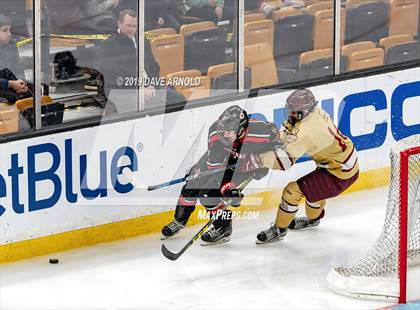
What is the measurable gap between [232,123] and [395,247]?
1.38m

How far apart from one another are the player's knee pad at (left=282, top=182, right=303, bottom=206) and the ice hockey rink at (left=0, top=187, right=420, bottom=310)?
11.3 inches

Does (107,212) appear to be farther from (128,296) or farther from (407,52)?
(407,52)

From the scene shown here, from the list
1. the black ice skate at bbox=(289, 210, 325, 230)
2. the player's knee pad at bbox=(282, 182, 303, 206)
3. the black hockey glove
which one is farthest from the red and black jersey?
the black ice skate at bbox=(289, 210, 325, 230)

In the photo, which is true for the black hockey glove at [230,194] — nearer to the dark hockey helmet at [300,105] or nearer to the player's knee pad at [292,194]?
the player's knee pad at [292,194]

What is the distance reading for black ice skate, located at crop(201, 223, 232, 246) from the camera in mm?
10414

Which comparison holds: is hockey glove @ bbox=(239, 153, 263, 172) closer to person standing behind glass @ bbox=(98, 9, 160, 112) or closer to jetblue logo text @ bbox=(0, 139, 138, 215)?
jetblue logo text @ bbox=(0, 139, 138, 215)

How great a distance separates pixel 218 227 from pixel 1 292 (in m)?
1.58

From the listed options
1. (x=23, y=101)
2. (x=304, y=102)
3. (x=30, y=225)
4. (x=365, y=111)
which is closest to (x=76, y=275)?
(x=30, y=225)

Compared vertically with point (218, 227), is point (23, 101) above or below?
above

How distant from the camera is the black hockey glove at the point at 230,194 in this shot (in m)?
10.3

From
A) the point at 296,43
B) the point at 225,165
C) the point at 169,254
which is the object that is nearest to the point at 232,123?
the point at 225,165

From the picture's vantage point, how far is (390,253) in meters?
9.54

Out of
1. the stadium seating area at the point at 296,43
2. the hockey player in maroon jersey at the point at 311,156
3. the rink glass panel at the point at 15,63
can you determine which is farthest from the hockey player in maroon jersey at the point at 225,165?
the rink glass panel at the point at 15,63

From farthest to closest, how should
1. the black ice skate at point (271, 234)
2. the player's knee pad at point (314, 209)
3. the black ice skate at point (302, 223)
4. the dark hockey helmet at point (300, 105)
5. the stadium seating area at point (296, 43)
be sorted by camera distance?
the stadium seating area at point (296, 43), the black ice skate at point (302, 223), the player's knee pad at point (314, 209), the black ice skate at point (271, 234), the dark hockey helmet at point (300, 105)
